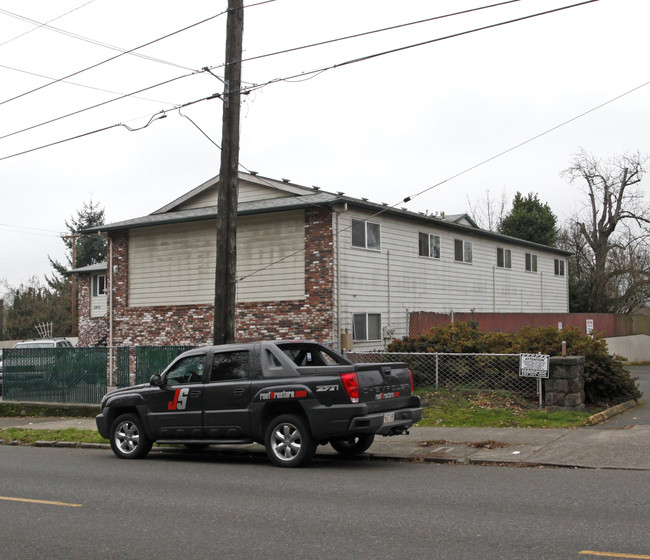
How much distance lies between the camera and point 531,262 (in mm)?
33969

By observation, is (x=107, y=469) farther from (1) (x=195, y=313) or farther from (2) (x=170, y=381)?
(1) (x=195, y=313)

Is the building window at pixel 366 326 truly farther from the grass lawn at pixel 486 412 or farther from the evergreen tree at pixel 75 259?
the evergreen tree at pixel 75 259

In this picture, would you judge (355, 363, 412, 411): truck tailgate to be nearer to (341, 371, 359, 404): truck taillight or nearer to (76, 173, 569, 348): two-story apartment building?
(341, 371, 359, 404): truck taillight

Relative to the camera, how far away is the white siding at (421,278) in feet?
74.0

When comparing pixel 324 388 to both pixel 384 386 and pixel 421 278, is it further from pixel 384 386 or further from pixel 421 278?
pixel 421 278

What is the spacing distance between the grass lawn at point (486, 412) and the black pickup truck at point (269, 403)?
112 inches

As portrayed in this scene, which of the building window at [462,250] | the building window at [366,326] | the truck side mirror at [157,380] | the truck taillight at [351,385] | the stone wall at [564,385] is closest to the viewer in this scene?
the truck taillight at [351,385]

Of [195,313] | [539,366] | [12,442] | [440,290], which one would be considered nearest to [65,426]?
[12,442]

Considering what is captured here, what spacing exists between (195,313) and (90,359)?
542cm

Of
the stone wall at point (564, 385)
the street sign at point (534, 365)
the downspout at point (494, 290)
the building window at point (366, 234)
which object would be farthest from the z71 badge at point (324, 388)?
the downspout at point (494, 290)

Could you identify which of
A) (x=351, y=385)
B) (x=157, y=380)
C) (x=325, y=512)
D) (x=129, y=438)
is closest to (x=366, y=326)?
(x=129, y=438)

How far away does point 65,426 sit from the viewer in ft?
57.0

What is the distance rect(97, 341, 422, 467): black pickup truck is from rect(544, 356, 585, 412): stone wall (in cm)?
404

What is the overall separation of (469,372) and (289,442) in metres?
6.35
